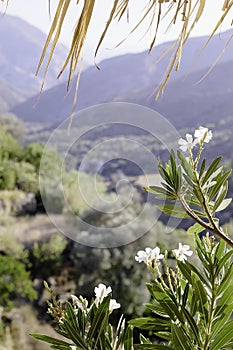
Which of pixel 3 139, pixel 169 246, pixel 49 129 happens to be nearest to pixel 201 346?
pixel 169 246

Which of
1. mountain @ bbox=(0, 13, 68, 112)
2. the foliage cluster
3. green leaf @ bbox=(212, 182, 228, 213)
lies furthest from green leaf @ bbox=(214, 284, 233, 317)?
mountain @ bbox=(0, 13, 68, 112)

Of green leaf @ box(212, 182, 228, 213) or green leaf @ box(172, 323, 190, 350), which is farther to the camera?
green leaf @ box(212, 182, 228, 213)

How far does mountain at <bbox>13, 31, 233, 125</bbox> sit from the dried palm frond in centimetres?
1240

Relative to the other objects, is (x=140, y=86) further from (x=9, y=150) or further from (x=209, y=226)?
(x=209, y=226)

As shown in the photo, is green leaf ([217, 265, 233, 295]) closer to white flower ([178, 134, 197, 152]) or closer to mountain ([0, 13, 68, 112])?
white flower ([178, 134, 197, 152])

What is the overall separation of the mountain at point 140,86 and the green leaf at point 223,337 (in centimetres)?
→ 1257

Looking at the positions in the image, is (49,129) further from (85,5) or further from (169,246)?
(85,5)

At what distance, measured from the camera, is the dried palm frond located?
21.6 inches

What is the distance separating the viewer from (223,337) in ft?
1.62

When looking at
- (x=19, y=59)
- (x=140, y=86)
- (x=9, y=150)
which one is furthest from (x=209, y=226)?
(x=19, y=59)

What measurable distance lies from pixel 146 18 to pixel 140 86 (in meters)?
18.8

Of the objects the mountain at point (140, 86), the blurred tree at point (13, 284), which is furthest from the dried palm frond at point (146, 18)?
the mountain at point (140, 86)

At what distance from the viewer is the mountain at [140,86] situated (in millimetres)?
13273

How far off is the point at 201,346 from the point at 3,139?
8.54 m
